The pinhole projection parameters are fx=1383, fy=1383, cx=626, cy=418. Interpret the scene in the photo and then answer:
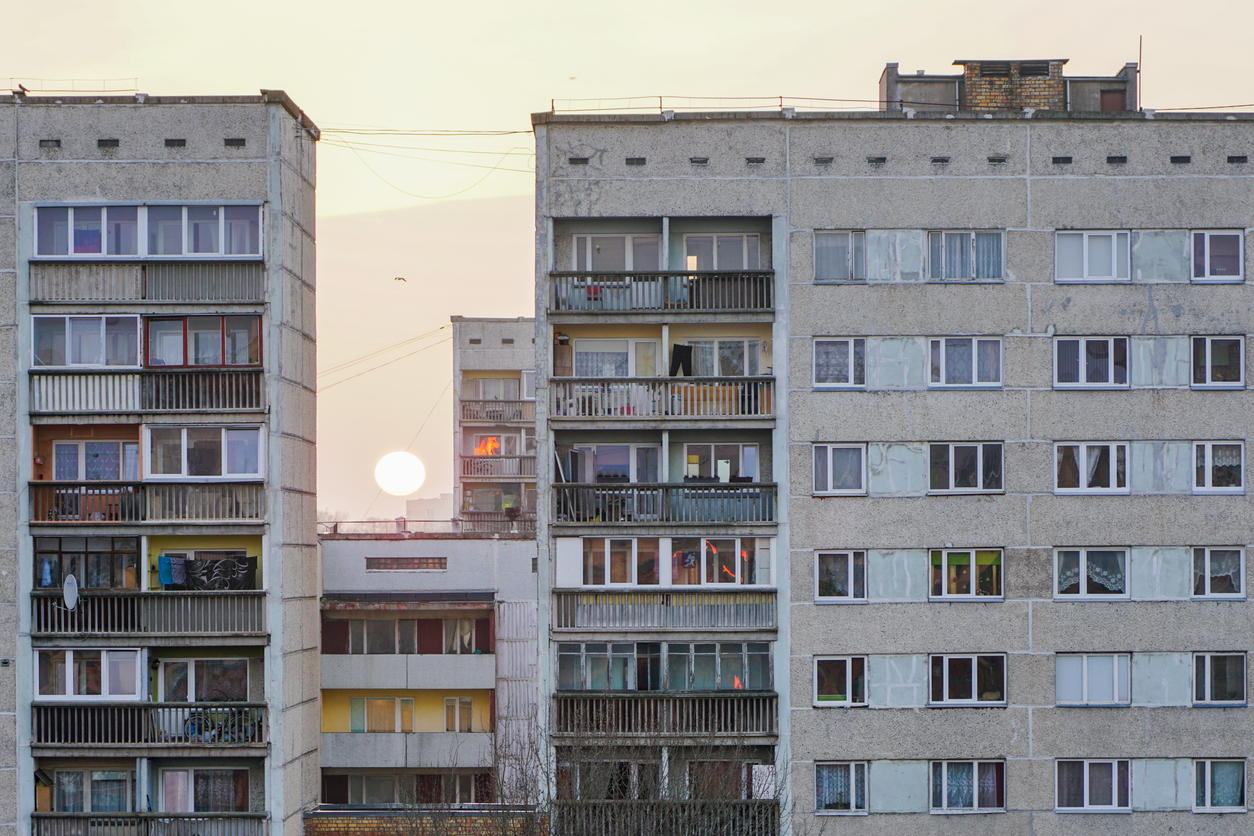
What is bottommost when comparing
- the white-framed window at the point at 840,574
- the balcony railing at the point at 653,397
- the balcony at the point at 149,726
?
the balcony at the point at 149,726

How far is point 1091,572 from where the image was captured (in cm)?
3597

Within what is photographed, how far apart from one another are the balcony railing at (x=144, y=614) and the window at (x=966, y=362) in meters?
18.7

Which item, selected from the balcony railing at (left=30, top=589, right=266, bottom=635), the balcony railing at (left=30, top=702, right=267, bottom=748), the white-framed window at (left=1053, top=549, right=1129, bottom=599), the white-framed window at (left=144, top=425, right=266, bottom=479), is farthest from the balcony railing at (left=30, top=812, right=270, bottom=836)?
the white-framed window at (left=1053, top=549, right=1129, bottom=599)

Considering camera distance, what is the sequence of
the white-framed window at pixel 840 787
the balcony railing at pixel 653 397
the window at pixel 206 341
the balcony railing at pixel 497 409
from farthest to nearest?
the balcony railing at pixel 497 409
the window at pixel 206 341
the balcony railing at pixel 653 397
the white-framed window at pixel 840 787

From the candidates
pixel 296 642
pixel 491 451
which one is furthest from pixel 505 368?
pixel 296 642

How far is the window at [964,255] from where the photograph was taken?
3628 cm

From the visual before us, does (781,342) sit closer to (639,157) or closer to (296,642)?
(639,157)

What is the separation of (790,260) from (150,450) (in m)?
17.6

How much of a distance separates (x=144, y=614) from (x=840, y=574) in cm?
1823

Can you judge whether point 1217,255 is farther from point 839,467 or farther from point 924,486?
point 839,467

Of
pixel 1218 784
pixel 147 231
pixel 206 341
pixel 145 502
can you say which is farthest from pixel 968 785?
pixel 147 231

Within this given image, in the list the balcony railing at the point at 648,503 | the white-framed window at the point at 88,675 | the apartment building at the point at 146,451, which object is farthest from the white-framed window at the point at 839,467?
the white-framed window at the point at 88,675

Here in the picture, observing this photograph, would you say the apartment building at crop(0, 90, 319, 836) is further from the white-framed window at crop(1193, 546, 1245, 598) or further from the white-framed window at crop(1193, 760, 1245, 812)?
the white-framed window at crop(1193, 546, 1245, 598)

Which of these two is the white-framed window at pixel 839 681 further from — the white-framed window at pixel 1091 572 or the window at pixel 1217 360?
the window at pixel 1217 360
